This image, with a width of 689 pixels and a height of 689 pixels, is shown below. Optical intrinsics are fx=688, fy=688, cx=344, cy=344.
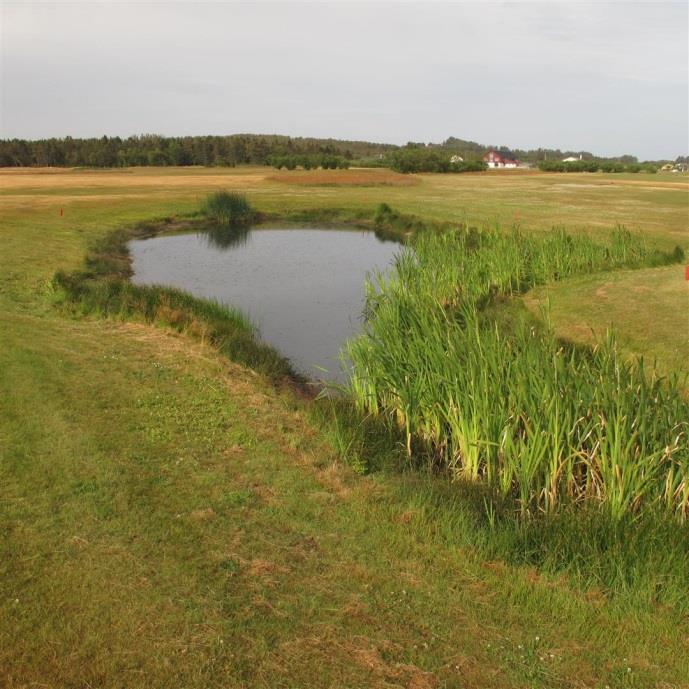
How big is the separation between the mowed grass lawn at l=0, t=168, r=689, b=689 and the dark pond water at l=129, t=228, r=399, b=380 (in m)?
4.80

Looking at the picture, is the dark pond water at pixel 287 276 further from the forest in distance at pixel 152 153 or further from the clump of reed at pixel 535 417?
the forest in distance at pixel 152 153

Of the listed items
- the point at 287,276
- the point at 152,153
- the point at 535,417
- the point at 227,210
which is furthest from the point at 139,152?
the point at 535,417

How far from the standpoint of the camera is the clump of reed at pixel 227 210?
38844 mm

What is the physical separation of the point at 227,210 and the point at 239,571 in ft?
115

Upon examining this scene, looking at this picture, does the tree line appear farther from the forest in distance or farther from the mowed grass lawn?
the mowed grass lawn

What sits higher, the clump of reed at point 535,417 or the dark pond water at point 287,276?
the clump of reed at point 535,417

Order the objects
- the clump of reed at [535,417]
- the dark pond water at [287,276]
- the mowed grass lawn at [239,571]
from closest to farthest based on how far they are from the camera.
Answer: the mowed grass lawn at [239,571], the clump of reed at [535,417], the dark pond water at [287,276]

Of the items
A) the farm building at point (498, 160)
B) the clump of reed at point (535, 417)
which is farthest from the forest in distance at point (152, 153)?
the clump of reed at point (535, 417)

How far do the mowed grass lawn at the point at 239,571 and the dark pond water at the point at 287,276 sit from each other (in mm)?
4795

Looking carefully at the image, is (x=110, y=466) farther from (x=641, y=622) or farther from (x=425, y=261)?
(x=425, y=261)

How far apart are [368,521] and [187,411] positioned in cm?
356

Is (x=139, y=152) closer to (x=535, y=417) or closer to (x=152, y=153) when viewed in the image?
(x=152, y=153)

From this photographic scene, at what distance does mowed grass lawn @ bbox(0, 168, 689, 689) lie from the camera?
462 cm

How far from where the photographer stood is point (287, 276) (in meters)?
24.2
